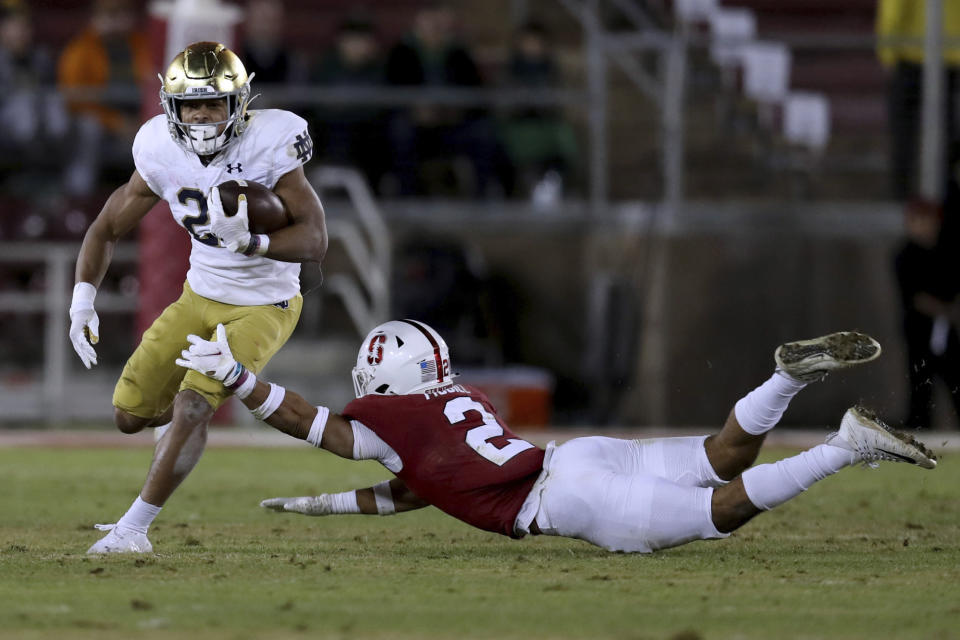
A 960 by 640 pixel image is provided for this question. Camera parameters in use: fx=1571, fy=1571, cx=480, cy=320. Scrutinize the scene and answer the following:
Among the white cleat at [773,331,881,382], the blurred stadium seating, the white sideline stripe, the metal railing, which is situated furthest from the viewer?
the metal railing

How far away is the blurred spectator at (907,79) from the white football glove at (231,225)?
7241 mm

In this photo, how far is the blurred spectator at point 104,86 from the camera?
12086 millimetres

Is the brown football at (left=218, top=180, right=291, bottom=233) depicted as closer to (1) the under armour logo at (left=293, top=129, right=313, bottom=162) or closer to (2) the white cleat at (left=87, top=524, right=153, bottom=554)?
(1) the under armour logo at (left=293, top=129, right=313, bottom=162)

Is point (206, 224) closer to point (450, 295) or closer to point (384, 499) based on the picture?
point (384, 499)

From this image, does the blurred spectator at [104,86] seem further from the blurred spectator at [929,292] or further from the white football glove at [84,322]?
the white football glove at [84,322]

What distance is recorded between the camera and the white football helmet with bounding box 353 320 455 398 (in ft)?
16.7

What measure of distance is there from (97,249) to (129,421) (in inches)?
24.5

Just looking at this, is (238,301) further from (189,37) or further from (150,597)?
(189,37)

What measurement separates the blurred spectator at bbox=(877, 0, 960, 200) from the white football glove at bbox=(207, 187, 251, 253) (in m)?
7.24

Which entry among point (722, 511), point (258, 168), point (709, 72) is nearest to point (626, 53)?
point (709, 72)

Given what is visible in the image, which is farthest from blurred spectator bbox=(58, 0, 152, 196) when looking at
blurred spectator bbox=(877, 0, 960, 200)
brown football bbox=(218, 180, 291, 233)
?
brown football bbox=(218, 180, 291, 233)

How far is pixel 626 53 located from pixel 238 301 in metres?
7.24

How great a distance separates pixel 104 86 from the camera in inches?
484

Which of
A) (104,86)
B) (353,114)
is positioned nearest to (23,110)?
(104,86)
